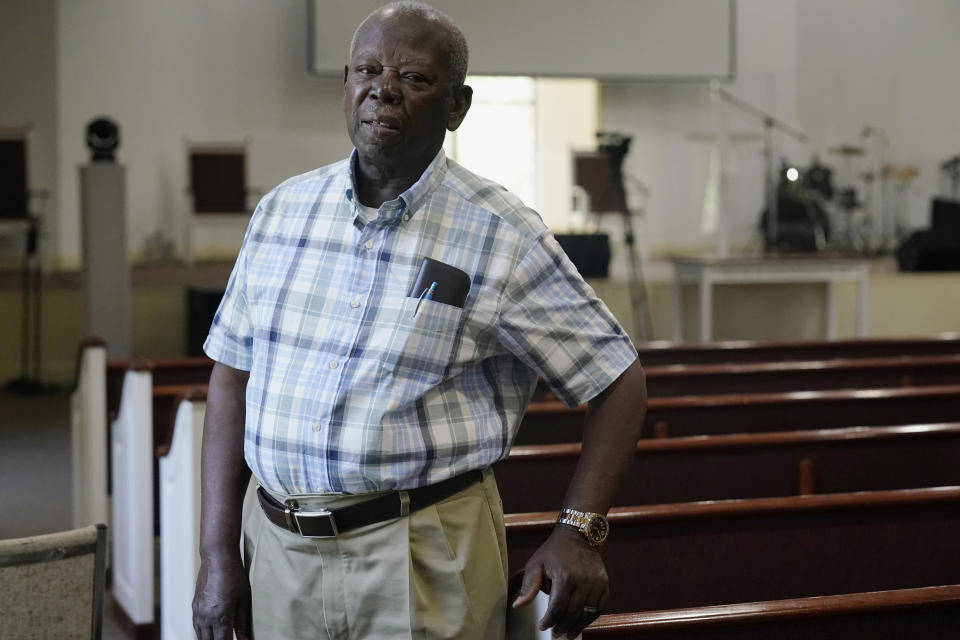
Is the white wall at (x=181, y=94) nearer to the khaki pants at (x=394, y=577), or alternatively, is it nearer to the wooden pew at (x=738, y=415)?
the wooden pew at (x=738, y=415)

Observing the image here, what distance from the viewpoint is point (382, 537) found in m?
1.39

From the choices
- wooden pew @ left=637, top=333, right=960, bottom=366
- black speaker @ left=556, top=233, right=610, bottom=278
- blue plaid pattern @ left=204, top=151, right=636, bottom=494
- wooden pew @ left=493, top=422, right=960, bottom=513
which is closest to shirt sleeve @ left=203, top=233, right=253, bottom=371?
blue plaid pattern @ left=204, top=151, right=636, bottom=494

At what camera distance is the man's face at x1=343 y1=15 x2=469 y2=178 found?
4.56 ft

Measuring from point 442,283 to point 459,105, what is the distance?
0.24 meters

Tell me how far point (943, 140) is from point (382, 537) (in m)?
10.7

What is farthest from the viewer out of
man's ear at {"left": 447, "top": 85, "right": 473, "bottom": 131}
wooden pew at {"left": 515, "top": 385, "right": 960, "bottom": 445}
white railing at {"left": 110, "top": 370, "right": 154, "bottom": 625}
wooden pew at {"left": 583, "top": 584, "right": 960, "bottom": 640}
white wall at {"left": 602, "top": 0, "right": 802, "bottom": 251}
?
white wall at {"left": 602, "top": 0, "right": 802, "bottom": 251}

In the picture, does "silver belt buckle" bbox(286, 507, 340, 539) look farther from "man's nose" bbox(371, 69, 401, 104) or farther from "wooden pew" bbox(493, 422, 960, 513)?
"wooden pew" bbox(493, 422, 960, 513)

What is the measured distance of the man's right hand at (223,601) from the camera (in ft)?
4.82

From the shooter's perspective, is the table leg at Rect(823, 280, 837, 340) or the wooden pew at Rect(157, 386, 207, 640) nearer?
the wooden pew at Rect(157, 386, 207, 640)

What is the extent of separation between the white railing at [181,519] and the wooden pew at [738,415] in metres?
0.94

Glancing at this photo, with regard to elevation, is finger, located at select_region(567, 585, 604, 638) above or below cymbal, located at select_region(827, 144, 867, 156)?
below

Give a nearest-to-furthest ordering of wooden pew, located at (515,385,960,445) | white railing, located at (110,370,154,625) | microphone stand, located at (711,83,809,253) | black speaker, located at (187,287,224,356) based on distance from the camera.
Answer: wooden pew, located at (515,385,960,445)
white railing, located at (110,370,154,625)
black speaker, located at (187,287,224,356)
microphone stand, located at (711,83,809,253)

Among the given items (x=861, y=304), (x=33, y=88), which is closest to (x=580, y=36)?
(x=861, y=304)

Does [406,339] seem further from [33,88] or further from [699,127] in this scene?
[699,127]
